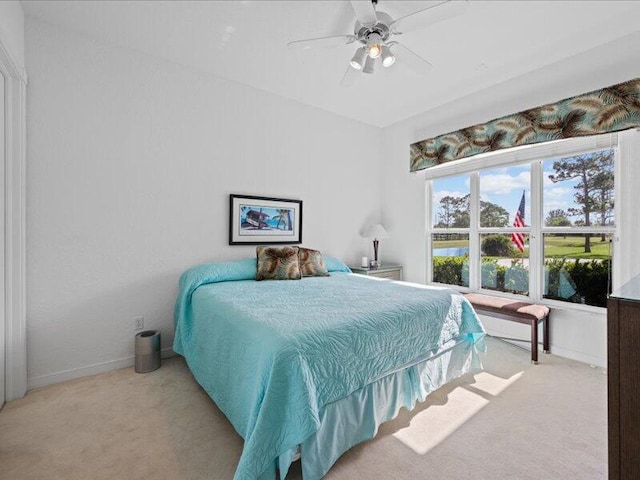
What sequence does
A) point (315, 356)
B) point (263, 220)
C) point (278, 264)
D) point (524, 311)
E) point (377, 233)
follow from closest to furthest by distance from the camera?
point (315, 356) → point (524, 311) → point (278, 264) → point (263, 220) → point (377, 233)

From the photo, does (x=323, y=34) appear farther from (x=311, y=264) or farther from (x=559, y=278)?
(x=559, y=278)

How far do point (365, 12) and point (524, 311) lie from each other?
269 cm

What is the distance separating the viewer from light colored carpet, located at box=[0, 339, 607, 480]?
150cm

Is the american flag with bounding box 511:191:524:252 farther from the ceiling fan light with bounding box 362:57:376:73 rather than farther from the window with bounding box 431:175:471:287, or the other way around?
the ceiling fan light with bounding box 362:57:376:73

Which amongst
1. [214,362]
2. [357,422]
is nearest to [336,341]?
[357,422]

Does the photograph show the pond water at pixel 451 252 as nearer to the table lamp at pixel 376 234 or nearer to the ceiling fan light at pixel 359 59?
the table lamp at pixel 376 234

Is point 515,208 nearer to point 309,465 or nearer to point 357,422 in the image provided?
point 357,422

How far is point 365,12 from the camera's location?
1.89 m

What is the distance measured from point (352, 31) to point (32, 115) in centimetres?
248

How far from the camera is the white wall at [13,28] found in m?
1.87

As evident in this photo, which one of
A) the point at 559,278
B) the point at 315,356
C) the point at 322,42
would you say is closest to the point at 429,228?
the point at 559,278

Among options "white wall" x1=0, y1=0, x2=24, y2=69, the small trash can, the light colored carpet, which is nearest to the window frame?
the light colored carpet

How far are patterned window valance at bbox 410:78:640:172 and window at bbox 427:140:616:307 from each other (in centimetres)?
20

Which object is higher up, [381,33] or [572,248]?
[381,33]
